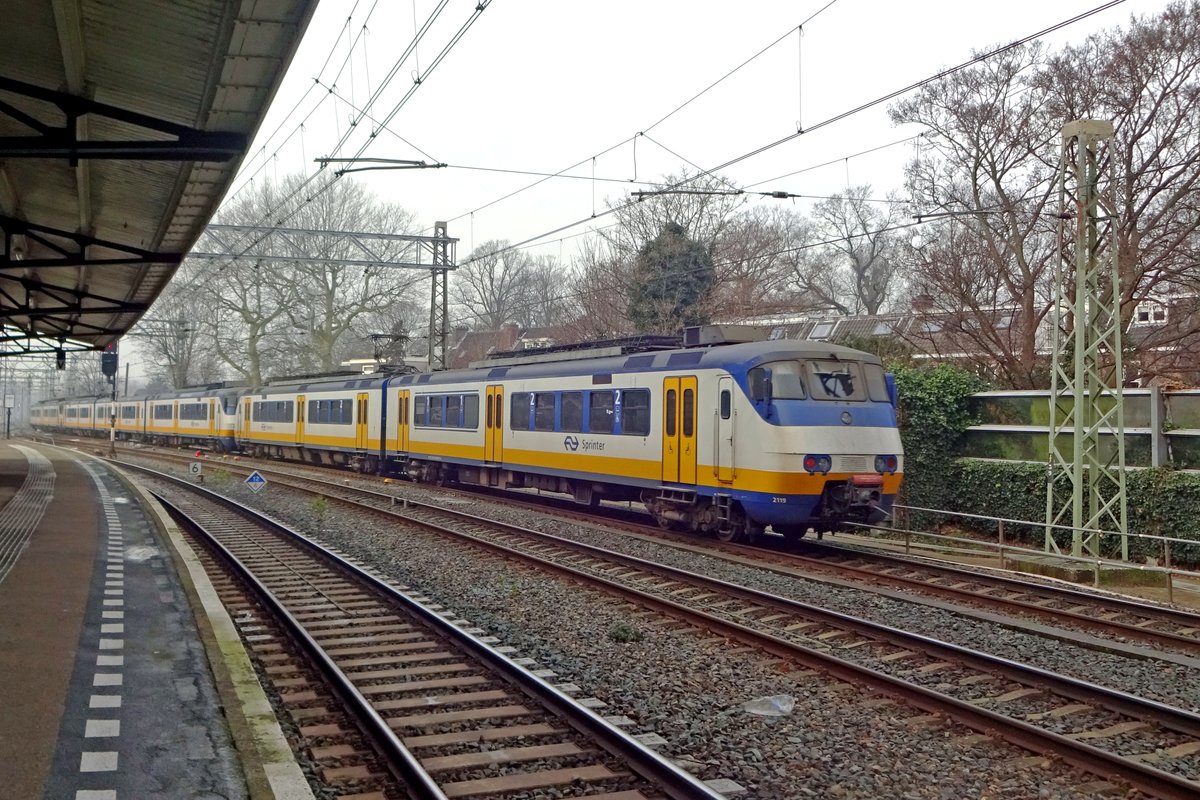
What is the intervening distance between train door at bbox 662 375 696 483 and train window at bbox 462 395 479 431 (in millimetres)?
7365

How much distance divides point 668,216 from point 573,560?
22.3m

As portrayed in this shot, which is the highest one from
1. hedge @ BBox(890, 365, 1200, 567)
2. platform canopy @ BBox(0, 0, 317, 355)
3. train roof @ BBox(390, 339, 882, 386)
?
platform canopy @ BBox(0, 0, 317, 355)

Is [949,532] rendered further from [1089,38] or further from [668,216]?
[668,216]

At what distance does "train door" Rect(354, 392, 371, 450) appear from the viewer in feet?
95.6

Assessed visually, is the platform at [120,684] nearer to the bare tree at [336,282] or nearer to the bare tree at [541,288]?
the bare tree at [336,282]

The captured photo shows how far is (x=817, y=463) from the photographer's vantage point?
1372cm

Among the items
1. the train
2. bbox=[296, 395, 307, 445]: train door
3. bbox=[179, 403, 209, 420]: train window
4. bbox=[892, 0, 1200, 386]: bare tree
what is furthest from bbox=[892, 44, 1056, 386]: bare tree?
bbox=[179, 403, 209, 420]: train window

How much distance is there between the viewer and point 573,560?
13562 millimetres

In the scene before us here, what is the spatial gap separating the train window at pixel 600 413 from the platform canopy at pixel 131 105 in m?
6.86

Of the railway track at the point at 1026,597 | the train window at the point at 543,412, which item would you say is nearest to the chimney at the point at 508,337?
the train window at the point at 543,412

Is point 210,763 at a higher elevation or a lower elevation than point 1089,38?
lower

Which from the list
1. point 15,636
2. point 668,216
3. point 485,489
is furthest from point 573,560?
point 668,216

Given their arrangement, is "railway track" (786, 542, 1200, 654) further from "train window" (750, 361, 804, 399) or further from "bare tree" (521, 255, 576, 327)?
"bare tree" (521, 255, 576, 327)

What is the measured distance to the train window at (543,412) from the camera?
19.1 m
